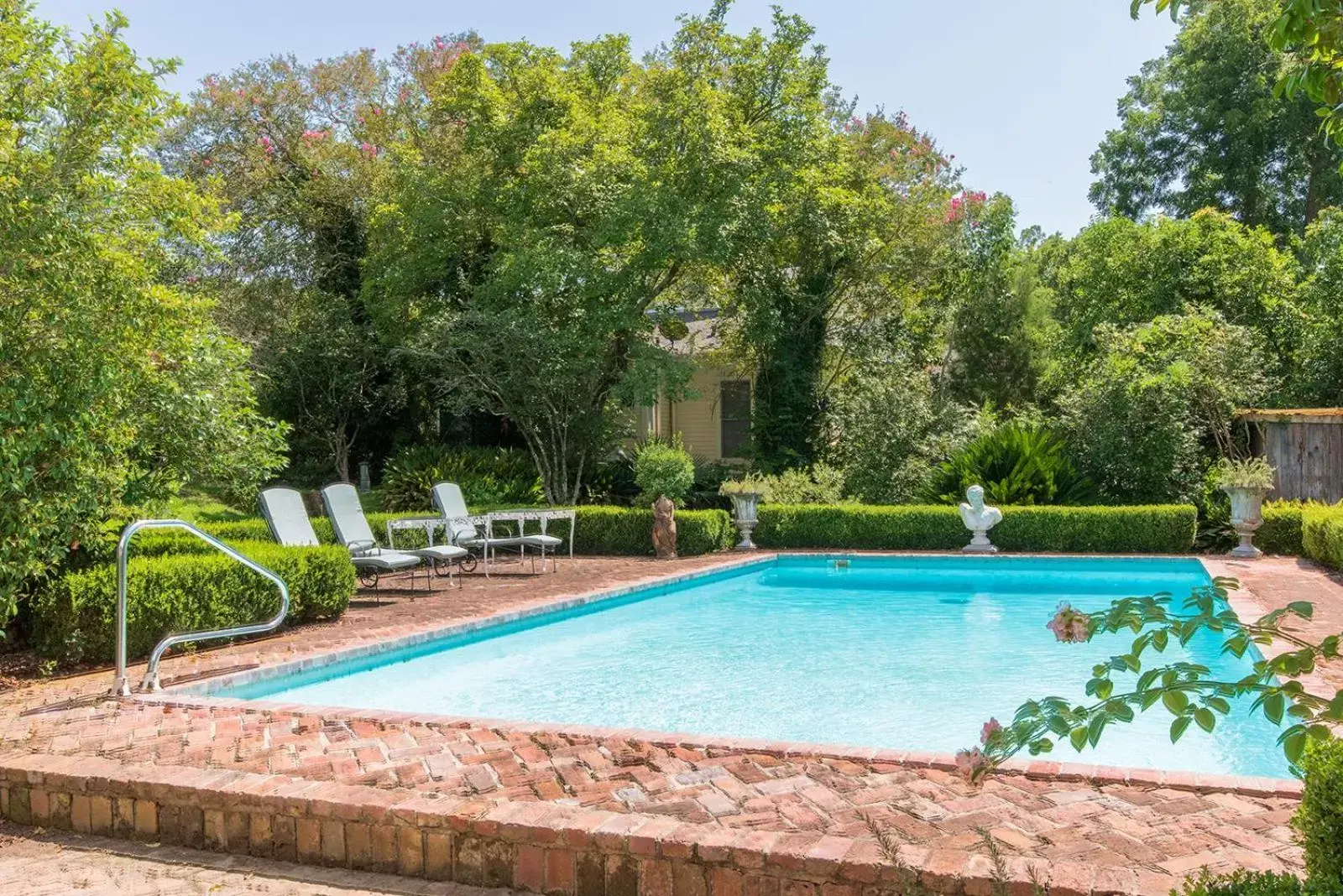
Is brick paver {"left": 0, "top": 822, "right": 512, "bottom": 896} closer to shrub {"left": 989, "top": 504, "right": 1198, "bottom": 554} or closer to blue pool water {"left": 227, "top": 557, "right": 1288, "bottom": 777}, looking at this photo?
blue pool water {"left": 227, "top": 557, "right": 1288, "bottom": 777}

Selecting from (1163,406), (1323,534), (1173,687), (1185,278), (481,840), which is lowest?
(481,840)

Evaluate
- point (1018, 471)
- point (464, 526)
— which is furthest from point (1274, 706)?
point (1018, 471)

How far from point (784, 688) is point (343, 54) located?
2455cm

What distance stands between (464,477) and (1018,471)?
33.4ft

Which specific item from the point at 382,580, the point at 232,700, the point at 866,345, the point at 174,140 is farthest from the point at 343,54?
the point at 232,700

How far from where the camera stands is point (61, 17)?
7.69m

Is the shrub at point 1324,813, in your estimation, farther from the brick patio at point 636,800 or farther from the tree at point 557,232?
the tree at point 557,232

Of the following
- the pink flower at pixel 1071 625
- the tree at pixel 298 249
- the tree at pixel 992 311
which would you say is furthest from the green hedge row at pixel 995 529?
the pink flower at pixel 1071 625

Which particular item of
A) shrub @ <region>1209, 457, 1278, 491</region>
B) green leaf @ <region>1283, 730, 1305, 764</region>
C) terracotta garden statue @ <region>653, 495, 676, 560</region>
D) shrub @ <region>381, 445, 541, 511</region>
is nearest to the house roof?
shrub @ <region>381, 445, 541, 511</region>

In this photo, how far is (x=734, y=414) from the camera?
24.6 meters

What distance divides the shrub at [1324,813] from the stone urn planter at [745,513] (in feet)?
45.3

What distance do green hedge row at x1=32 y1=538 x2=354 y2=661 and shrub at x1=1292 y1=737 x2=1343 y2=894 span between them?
7.56 m

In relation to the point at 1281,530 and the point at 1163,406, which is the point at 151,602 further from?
the point at 1163,406

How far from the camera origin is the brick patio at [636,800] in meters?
3.62
